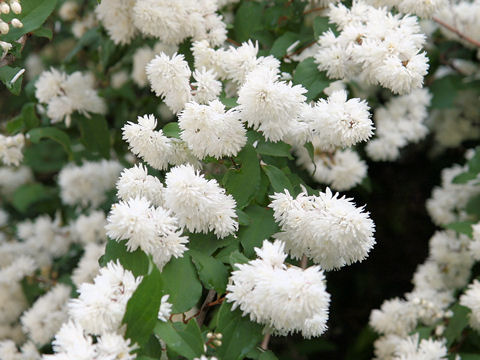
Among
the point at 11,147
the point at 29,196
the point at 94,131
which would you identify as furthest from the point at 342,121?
the point at 29,196

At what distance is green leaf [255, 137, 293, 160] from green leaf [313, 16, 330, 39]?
470 millimetres

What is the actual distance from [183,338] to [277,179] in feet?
1.55

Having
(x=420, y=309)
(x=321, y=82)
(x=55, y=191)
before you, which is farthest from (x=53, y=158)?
(x=420, y=309)

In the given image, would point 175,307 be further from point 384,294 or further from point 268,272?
point 384,294

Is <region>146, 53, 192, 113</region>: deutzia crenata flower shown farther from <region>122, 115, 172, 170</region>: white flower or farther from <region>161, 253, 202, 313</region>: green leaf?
<region>161, 253, 202, 313</region>: green leaf

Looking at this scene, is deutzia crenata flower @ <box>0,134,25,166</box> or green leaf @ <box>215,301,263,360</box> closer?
green leaf @ <box>215,301,263,360</box>

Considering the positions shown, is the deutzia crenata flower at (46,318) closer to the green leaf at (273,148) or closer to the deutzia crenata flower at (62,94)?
the deutzia crenata flower at (62,94)

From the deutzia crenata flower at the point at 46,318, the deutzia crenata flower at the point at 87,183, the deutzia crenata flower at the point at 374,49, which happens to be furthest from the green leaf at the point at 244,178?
the deutzia crenata flower at the point at 87,183

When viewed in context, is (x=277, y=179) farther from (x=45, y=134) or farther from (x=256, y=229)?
(x=45, y=134)

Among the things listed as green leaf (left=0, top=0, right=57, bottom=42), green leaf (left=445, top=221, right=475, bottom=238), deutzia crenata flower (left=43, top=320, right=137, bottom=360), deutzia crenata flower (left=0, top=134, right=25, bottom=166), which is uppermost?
green leaf (left=0, top=0, right=57, bottom=42)

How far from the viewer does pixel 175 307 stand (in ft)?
3.74

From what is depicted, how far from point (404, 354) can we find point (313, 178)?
0.72 m

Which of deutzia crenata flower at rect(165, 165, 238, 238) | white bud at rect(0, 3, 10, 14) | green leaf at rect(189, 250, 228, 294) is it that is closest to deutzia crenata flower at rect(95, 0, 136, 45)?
white bud at rect(0, 3, 10, 14)

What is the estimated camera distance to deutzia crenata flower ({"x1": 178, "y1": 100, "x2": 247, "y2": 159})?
1217mm
